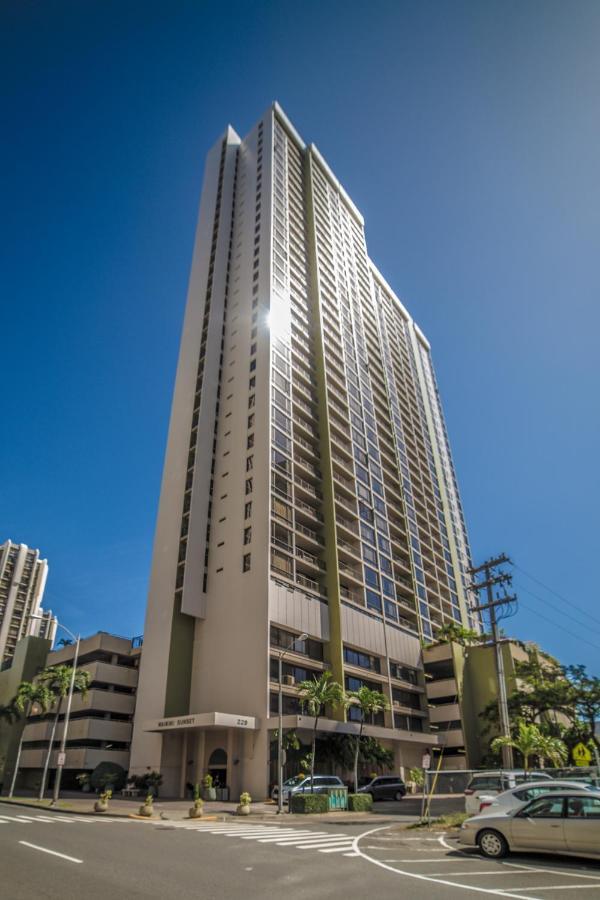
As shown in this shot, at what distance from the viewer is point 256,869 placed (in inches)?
440

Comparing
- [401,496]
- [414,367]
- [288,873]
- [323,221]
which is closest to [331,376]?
[401,496]

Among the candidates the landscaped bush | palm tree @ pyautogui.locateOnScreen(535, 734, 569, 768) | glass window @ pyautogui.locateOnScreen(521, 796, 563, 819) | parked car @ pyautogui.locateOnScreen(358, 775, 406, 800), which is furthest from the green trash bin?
glass window @ pyautogui.locateOnScreen(521, 796, 563, 819)

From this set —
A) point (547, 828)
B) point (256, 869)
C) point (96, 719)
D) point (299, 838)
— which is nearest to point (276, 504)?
point (96, 719)

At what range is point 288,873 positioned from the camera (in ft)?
35.8

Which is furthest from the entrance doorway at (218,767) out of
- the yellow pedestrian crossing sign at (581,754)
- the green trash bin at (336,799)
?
the yellow pedestrian crossing sign at (581,754)

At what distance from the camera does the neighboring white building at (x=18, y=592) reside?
4289 inches

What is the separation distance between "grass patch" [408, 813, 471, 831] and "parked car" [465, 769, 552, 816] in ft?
1.74

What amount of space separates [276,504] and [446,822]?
3287cm

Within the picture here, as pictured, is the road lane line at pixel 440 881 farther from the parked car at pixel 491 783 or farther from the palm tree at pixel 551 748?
the palm tree at pixel 551 748

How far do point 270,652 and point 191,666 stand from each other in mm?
9768

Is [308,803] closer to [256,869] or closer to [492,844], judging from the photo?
[492,844]

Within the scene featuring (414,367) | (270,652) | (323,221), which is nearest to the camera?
(270,652)

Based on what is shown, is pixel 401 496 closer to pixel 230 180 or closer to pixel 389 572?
pixel 389 572

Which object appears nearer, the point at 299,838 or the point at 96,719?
the point at 299,838
